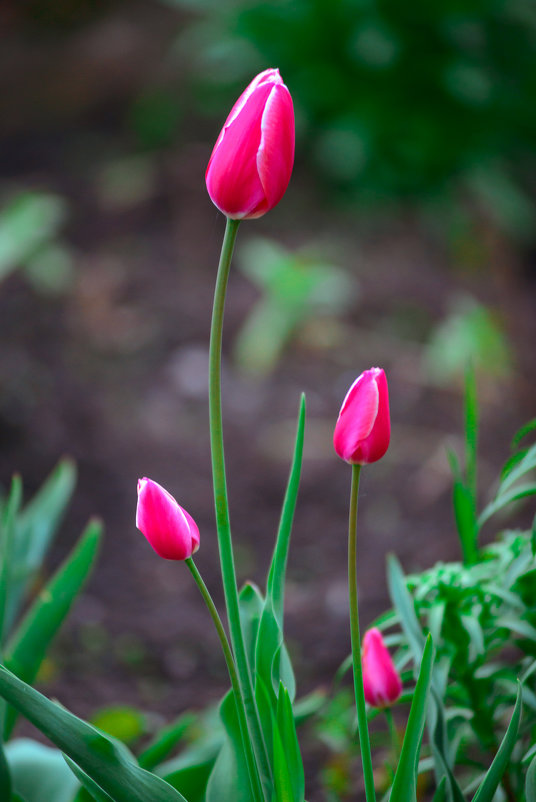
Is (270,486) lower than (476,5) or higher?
lower

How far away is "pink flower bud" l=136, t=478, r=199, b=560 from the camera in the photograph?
61 cm

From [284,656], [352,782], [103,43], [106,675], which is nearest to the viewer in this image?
[284,656]

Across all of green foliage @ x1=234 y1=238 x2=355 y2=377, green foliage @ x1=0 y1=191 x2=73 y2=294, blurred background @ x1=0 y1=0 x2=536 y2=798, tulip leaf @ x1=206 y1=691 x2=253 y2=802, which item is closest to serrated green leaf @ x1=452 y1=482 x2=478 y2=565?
tulip leaf @ x1=206 y1=691 x2=253 y2=802

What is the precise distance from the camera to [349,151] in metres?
2.83

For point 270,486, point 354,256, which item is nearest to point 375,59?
point 354,256

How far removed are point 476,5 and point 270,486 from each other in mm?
1796

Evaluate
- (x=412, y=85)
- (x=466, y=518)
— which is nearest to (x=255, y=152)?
(x=466, y=518)

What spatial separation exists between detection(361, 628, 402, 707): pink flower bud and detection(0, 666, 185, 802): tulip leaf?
20 centimetres

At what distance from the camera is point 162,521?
1.99ft

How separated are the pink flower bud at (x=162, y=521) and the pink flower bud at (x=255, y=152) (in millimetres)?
213

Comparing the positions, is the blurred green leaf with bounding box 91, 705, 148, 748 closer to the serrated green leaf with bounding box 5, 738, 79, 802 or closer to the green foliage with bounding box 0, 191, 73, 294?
the serrated green leaf with bounding box 5, 738, 79, 802

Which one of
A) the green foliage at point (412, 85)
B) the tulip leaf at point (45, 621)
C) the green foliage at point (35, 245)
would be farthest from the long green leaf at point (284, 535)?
the green foliage at point (412, 85)

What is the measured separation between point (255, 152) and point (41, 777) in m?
0.72

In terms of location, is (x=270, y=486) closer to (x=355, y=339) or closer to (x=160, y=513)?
(x=355, y=339)
